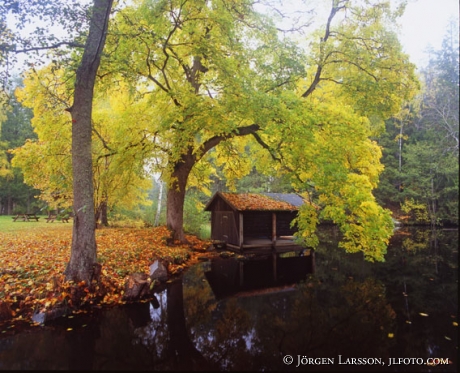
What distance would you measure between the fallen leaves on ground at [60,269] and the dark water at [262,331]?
0.74 meters

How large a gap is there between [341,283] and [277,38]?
944 centimetres

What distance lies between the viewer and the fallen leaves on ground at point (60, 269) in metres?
6.75

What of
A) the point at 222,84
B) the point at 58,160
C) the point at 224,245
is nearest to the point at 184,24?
the point at 222,84

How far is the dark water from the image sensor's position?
5.07 m

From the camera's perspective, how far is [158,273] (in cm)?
973

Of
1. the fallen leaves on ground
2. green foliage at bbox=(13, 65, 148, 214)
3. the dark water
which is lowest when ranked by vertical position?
the dark water

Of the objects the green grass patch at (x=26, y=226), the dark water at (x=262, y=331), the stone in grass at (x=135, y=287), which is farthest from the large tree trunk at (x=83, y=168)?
the green grass patch at (x=26, y=226)

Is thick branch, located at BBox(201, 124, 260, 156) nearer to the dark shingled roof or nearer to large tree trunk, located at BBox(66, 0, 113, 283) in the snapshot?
the dark shingled roof

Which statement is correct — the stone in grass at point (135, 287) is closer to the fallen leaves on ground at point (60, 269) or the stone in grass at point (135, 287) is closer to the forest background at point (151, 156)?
the fallen leaves on ground at point (60, 269)

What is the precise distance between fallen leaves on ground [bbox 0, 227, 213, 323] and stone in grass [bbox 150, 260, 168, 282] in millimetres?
274

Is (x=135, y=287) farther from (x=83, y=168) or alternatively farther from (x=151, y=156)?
(x=151, y=156)

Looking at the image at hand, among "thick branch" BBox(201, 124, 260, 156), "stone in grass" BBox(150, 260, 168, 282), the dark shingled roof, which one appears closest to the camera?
"stone in grass" BBox(150, 260, 168, 282)

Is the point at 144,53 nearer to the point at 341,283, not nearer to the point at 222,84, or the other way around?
the point at 222,84

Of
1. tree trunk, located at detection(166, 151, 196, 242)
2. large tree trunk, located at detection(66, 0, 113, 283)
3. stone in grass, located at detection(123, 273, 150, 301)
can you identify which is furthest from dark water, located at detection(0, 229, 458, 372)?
tree trunk, located at detection(166, 151, 196, 242)
